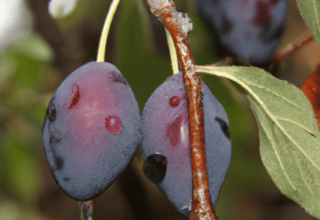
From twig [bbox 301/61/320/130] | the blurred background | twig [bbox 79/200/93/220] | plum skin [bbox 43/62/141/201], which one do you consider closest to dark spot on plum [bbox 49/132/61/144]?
plum skin [bbox 43/62/141/201]

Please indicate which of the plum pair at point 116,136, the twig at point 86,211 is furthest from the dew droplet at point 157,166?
the twig at point 86,211

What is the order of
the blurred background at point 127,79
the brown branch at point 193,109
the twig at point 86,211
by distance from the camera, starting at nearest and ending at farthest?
the brown branch at point 193,109, the twig at point 86,211, the blurred background at point 127,79

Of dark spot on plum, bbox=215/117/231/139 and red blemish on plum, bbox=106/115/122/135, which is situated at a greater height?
red blemish on plum, bbox=106/115/122/135

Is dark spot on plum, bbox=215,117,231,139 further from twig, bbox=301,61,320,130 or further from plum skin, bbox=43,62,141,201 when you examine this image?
twig, bbox=301,61,320,130

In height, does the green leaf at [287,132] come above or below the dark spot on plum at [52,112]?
below

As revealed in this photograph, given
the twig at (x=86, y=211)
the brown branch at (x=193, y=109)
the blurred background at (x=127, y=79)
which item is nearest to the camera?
the brown branch at (x=193, y=109)

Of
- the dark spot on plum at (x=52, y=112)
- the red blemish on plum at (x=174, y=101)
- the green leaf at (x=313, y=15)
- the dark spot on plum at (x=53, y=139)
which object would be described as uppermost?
the green leaf at (x=313, y=15)

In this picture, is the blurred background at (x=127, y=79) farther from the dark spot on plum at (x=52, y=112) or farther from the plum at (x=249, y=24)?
the dark spot on plum at (x=52, y=112)
